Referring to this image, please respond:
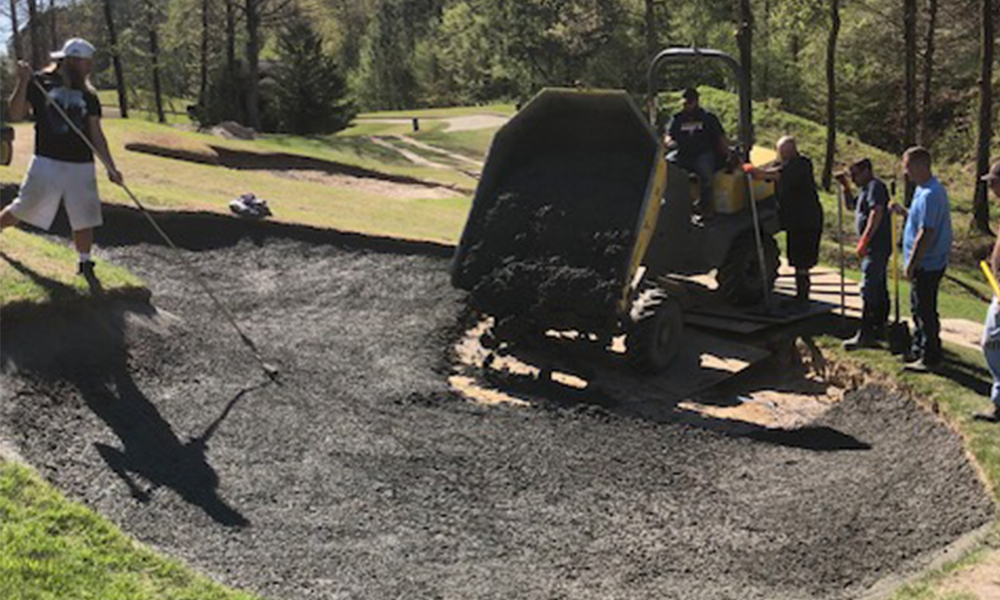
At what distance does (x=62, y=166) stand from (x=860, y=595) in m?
6.87

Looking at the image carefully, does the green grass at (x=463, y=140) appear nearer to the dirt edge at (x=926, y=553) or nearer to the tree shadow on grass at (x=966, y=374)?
the dirt edge at (x=926, y=553)

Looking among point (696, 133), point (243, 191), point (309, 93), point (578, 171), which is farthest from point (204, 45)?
point (578, 171)

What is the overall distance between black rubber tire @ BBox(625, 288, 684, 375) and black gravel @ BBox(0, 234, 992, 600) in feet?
4.06

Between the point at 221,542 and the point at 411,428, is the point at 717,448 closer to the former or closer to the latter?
the point at 411,428

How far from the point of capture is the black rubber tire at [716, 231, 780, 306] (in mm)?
11977

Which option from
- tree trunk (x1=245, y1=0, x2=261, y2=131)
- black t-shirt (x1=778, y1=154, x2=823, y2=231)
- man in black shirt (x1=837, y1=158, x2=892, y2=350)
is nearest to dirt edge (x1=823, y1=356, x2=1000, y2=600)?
man in black shirt (x1=837, y1=158, x2=892, y2=350)

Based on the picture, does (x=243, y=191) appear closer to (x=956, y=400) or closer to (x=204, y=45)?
(x=956, y=400)

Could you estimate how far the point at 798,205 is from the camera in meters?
11.2

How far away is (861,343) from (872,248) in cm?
106

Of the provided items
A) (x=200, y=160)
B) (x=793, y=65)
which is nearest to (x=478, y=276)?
(x=200, y=160)

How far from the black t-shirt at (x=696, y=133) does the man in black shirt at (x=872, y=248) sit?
1.61 meters

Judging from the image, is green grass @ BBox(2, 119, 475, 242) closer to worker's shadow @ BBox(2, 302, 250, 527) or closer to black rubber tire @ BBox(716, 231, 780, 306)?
black rubber tire @ BBox(716, 231, 780, 306)

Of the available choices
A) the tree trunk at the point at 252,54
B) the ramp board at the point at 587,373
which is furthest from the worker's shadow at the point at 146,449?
the tree trunk at the point at 252,54

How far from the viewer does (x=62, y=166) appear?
8.37 metres
